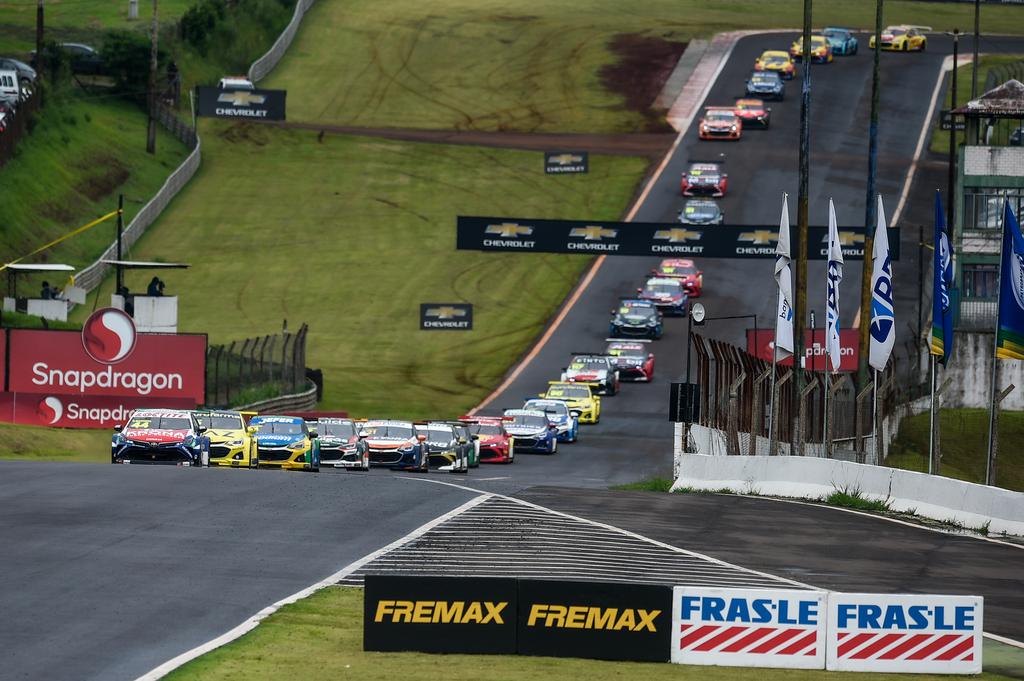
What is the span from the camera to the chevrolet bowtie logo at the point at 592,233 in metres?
68.0

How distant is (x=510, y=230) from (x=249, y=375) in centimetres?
1896

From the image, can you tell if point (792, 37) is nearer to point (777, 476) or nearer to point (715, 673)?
point (777, 476)

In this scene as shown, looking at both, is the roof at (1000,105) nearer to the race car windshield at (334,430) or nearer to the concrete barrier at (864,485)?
the concrete barrier at (864,485)

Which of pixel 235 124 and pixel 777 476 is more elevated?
pixel 235 124

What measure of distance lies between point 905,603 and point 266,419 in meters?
24.4

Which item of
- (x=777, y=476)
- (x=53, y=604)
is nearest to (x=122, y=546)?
(x=53, y=604)

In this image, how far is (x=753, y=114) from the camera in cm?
9081

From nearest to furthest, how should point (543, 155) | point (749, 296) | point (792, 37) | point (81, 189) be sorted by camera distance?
point (749, 296) → point (81, 189) → point (543, 155) → point (792, 37)

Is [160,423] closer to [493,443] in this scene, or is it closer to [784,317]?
[493,443]

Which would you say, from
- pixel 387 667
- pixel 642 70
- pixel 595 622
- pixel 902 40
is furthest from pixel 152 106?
pixel 387 667

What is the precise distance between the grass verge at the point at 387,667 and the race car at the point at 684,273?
180 feet

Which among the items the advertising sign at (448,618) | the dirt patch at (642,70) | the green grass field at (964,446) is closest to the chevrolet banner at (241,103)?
the dirt patch at (642,70)

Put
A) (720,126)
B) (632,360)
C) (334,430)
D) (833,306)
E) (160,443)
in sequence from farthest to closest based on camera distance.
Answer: (720,126) < (632,360) < (334,430) < (833,306) < (160,443)

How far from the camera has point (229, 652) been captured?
56.1ft
